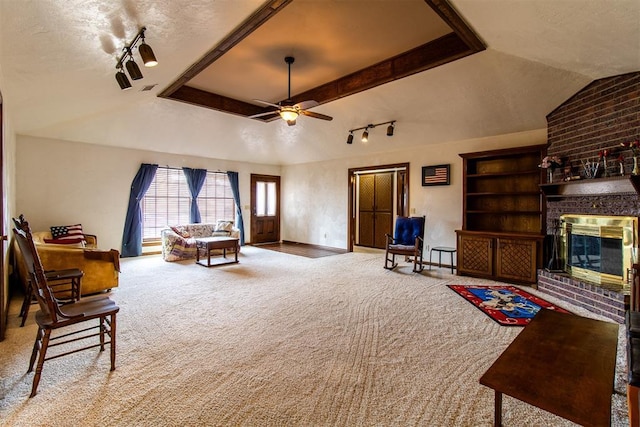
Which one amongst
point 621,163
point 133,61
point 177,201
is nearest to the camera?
point 133,61

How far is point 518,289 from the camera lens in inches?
175

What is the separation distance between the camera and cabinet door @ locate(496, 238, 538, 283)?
4594 millimetres

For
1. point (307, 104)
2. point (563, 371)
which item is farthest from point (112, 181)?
point (563, 371)

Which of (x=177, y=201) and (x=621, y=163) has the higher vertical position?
(x=621, y=163)

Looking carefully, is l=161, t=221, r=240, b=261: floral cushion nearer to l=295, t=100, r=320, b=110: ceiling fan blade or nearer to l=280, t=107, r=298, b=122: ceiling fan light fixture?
l=280, t=107, r=298, b=122: ceiling fan light fixture

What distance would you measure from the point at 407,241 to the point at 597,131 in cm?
330

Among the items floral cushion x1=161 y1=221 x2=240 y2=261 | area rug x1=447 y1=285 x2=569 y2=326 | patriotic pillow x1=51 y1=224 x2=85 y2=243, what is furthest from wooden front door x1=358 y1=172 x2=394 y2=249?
patriotic pillow x1=51 y1=224 x2=85 y2=243

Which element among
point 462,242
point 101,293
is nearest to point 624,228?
point 462,242

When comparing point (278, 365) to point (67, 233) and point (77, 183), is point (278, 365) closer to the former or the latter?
point (67, 233)

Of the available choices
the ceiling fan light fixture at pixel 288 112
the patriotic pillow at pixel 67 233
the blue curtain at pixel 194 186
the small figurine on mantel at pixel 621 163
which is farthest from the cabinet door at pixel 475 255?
the patriotic pillow at pixel 67 233

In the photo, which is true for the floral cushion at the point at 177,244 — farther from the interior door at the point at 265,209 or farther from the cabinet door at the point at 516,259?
the cabinet door at the point at 516,259

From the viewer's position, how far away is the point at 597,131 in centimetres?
378

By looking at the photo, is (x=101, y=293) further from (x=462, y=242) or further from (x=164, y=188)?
(x=462, y=242)

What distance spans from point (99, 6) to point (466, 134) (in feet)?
18.1
